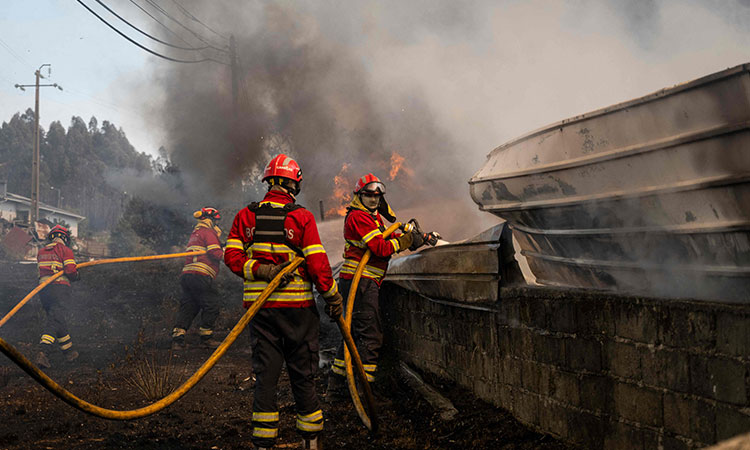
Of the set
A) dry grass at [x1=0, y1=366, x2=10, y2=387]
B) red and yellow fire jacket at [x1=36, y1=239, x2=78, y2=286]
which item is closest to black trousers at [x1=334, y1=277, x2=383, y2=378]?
dry grass at [x1=0, y1=366, x2=10, y2=387]

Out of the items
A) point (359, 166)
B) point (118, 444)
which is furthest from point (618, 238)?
point (359, 166)

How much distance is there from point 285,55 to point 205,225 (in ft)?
42.8

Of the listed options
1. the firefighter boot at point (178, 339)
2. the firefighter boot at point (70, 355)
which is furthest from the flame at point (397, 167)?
the firefighter boot at point (70, 355)

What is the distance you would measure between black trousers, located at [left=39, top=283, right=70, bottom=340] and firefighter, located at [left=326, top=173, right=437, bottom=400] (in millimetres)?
5189

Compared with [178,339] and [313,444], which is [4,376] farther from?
[313,444]

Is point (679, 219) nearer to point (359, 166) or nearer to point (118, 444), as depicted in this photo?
point (118, 444)

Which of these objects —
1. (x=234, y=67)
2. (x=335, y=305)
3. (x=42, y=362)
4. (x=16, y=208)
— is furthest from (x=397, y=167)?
(x=16, y=208)

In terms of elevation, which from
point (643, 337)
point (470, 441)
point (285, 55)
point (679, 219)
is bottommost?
point (470, 441)

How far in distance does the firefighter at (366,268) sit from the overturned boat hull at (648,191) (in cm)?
154

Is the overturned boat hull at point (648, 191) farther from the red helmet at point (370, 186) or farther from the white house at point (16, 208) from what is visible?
the white house at point (16, 208)

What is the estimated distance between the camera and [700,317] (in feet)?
9.11

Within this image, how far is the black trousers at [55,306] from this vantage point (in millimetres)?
8625

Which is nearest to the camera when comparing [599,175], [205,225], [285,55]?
[599,175]

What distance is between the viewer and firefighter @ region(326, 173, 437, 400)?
550 cm
